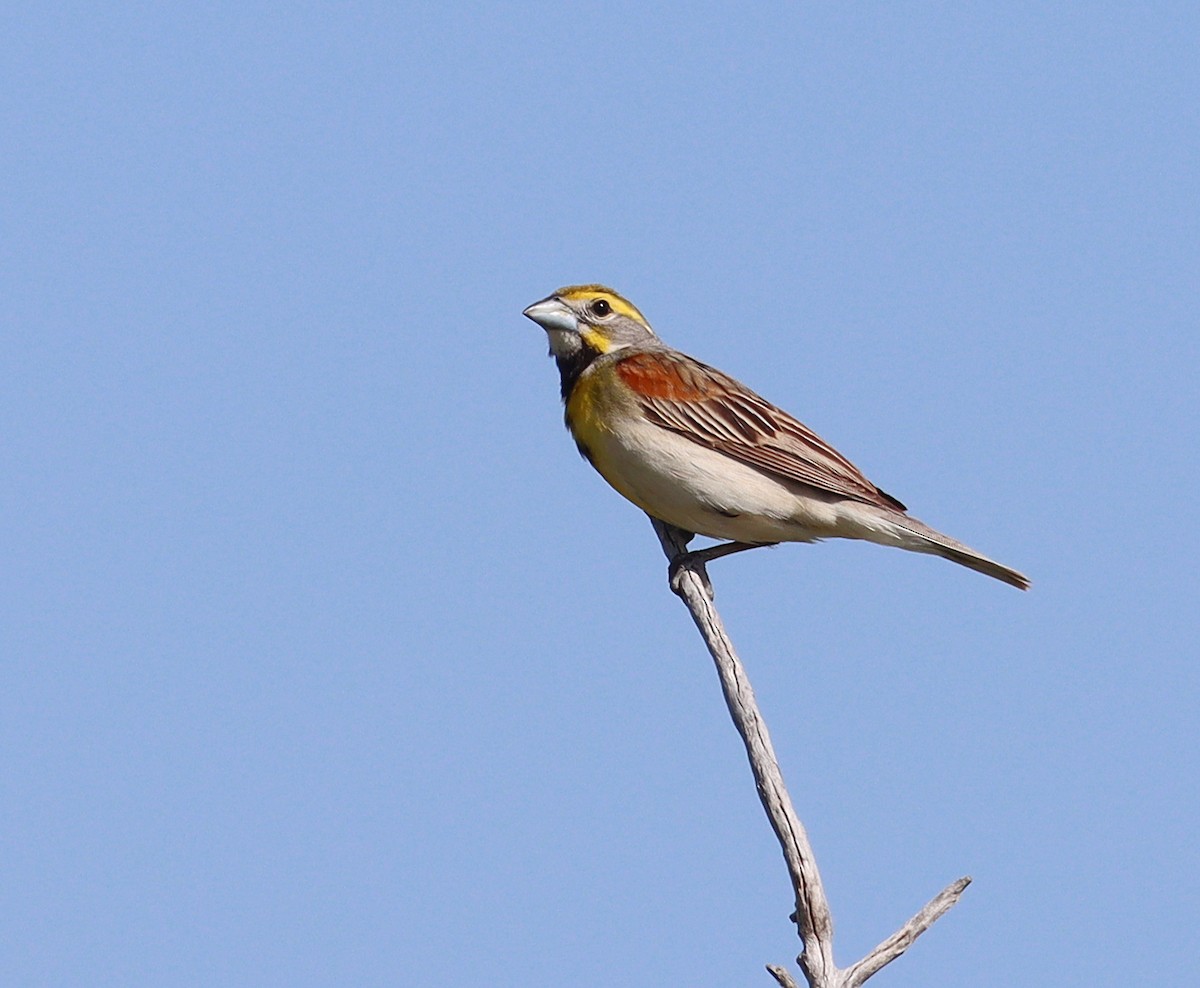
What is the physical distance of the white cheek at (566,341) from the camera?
10750 mm

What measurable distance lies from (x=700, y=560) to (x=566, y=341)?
6.17 ft

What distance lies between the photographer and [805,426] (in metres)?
10.5

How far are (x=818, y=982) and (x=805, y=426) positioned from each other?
3.94 m

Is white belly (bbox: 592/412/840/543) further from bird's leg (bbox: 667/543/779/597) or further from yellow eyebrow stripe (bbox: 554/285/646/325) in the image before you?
yellow eyebrow stripe (bbox: 554/285/646/325)

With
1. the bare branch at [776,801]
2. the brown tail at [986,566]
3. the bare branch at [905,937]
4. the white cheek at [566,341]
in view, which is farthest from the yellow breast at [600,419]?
the bare branch at [905,937]

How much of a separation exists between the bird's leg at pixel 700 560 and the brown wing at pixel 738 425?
20.5 inches

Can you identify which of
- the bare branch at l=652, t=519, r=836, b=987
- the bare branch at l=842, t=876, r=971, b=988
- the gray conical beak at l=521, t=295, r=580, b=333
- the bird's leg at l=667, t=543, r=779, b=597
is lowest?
the bare branch at l=842, t=876, r=971, b=988

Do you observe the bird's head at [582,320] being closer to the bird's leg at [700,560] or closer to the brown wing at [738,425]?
the brown wing at [738,425]

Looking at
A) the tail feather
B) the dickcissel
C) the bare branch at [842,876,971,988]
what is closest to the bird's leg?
the dickcissel

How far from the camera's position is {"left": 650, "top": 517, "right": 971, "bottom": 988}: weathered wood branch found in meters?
7.59

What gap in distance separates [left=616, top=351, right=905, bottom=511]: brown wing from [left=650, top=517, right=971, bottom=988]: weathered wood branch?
1395 millimetres

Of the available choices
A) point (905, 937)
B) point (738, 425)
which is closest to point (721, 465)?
point (738, 425)

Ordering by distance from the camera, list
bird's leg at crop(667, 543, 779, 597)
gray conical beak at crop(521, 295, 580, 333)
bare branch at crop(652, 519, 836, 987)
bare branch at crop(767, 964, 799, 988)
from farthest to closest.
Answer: gray conical beak at crop(521, 295, 580, 333)
bird's leg at crop(667, 543, 779, 597)
bare branch at crop(652, 519, 836, 987)
bare branch at crop(767, 964, 799, 988)

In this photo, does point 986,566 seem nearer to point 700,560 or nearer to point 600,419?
point 700,560
